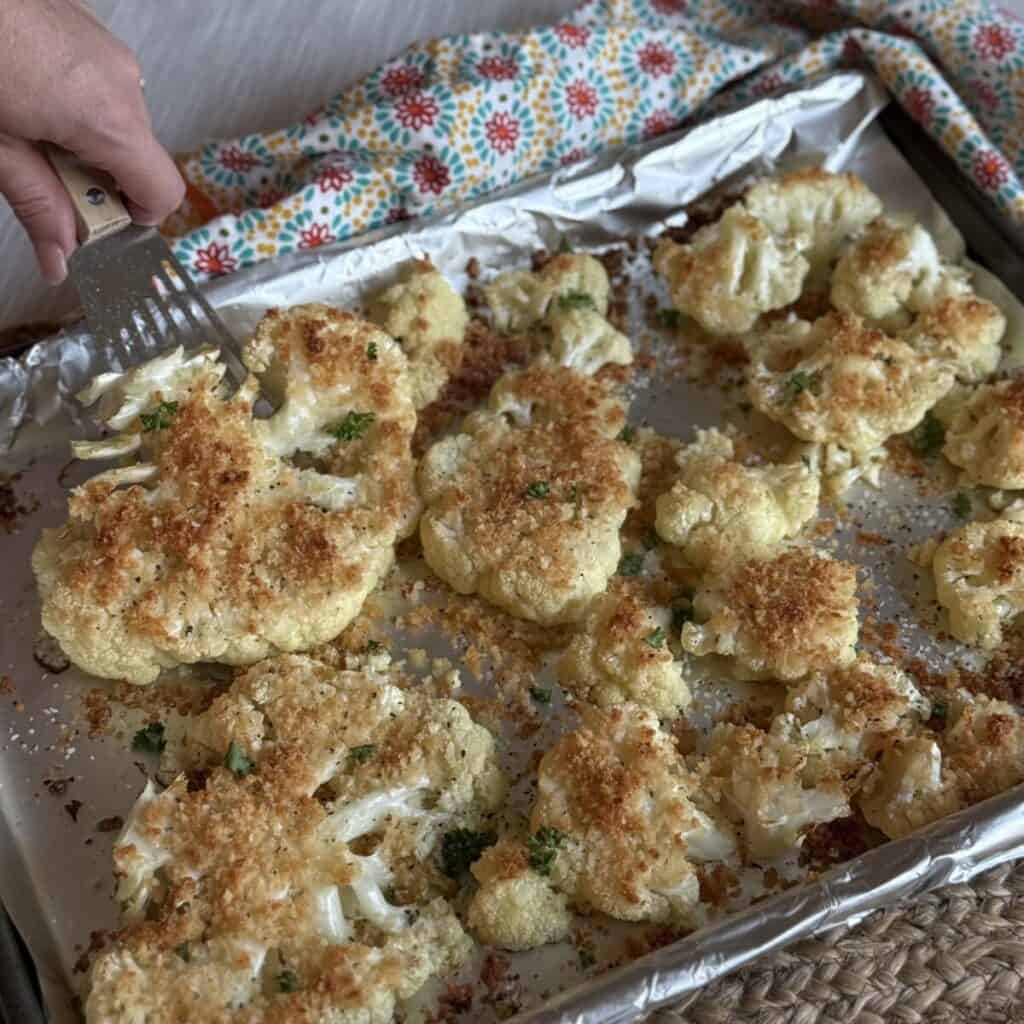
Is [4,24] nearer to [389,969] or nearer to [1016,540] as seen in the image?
[389,969]

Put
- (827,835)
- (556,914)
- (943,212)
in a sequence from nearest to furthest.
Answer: (556,914)
(827,835)
(943,212)

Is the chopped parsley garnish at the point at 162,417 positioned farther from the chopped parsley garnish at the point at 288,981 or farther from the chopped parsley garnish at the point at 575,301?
the chopped parsley garnish at the point at 288,981

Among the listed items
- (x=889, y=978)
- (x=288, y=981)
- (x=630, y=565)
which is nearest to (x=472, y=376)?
(x=630, y=565)

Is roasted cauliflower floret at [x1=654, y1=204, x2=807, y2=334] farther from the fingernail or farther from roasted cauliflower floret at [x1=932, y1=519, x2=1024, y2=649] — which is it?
the fingernail

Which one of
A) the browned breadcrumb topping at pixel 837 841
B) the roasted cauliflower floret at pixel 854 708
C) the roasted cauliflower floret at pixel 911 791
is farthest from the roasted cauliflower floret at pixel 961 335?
the browned breadcrumb topping at pixel 837 841

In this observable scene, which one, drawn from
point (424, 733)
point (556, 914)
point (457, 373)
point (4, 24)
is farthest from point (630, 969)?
point (4, 24)

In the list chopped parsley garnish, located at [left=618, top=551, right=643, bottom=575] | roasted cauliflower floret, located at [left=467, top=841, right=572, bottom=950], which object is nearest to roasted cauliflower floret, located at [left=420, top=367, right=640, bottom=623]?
chopped parsley garnish, located at [left=618, top=551, right=643, bottom=575]
